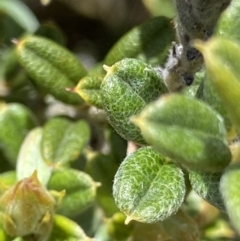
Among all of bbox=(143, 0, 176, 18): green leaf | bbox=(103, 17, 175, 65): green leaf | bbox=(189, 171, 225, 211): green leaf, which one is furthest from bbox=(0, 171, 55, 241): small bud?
bbox=(143, 0, 176, 18): green leaf

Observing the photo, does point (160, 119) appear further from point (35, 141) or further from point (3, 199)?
point (35, 141)

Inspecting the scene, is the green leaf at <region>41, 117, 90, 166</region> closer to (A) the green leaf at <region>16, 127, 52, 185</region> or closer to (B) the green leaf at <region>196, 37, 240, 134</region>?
(A) the green leaf at <region>16, 127, 52, 185</region>

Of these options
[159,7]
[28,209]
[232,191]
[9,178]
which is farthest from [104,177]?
[232,191]

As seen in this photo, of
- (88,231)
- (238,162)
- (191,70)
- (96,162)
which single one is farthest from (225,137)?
(88,231)

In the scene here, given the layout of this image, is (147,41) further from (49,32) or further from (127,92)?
(127,92)

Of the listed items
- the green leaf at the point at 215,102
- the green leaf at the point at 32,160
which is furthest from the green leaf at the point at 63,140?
the green leaf at the point at 215,102

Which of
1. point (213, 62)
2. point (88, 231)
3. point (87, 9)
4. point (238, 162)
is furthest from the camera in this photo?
point (87, 9)
